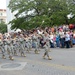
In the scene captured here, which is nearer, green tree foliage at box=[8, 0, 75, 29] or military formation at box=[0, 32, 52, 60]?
military formation at box=[0, 32, 52, 60]

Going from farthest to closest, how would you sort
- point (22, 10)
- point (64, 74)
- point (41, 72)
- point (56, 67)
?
point (22, 10) < point (56, 67) < point (41, 72) < point (64, 74)

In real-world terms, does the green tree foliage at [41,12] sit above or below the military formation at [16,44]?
above

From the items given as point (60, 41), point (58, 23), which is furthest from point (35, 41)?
point (58, 23)

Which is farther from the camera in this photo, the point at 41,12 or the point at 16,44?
the point at 41,12

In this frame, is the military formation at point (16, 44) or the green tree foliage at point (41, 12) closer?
the military formation at point (16, 44)

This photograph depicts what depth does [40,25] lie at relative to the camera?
30.2 meters

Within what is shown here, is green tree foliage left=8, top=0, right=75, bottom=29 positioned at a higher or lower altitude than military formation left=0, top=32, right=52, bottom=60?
higher

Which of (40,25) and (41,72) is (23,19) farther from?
(41,72)

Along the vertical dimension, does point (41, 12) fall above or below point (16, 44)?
above

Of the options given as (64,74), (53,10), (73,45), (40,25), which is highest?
(53,10)

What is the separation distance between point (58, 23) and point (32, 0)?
18.0 ft

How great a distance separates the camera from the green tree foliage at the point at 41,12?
103 ft

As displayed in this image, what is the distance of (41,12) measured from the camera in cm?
3425

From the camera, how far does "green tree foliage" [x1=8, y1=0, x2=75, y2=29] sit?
1237 inches
